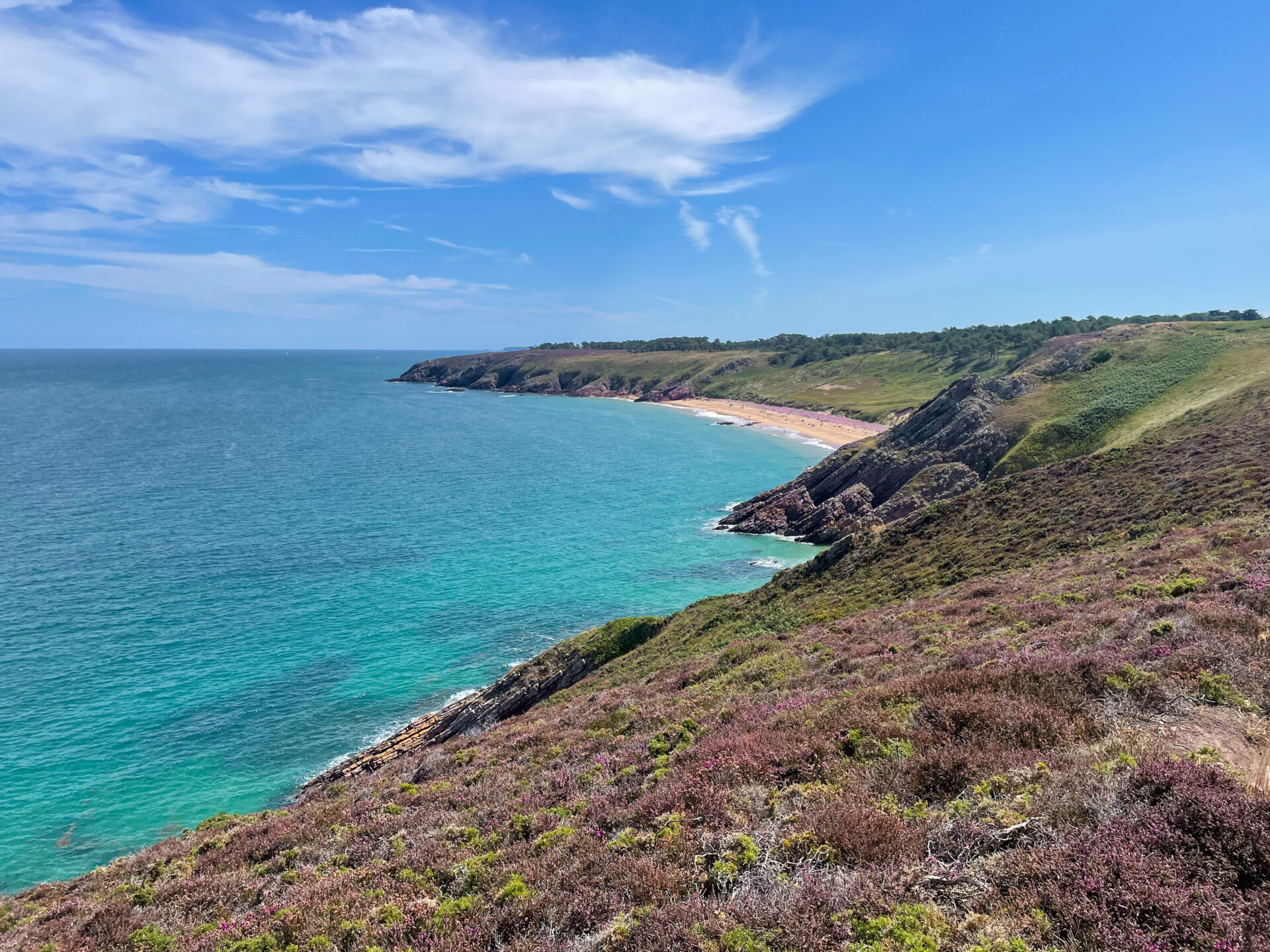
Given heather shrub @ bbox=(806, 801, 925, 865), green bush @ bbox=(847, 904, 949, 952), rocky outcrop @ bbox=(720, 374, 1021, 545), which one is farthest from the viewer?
rocky outcrop @ bbox=(720, 374, 1021, 545)

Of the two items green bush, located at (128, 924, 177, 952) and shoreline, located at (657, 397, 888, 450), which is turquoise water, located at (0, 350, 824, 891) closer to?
green bush, located at (128, 924, 177, 952)

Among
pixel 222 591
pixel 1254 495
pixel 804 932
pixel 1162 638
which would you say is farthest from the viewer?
pixel 222 591

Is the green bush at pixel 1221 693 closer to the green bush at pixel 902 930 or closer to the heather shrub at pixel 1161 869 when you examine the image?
the heather shrub at pixel 1161 869

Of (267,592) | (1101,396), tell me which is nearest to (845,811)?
(267,592)

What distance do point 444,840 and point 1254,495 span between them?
38.8 m

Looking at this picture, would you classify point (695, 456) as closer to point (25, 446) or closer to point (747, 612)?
point (747, 612)

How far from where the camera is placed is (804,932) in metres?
7.73

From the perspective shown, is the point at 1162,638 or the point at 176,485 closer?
the point at 1162,638

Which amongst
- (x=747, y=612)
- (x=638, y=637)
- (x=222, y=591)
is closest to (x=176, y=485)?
(x=222, y=591)

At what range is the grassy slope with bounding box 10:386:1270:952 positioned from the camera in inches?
299

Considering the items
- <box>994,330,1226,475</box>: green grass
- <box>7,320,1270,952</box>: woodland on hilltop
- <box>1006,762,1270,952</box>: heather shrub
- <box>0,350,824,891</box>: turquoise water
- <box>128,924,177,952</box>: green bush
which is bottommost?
<box>0,350,824,891</box>: turquoise water

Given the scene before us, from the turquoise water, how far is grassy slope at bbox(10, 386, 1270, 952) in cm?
1370

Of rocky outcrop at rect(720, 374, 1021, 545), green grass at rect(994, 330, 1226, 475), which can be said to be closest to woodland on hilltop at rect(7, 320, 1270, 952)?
rocky outcrop at rect(720, 374, 1021, 545)

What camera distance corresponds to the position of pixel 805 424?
6373 inches
